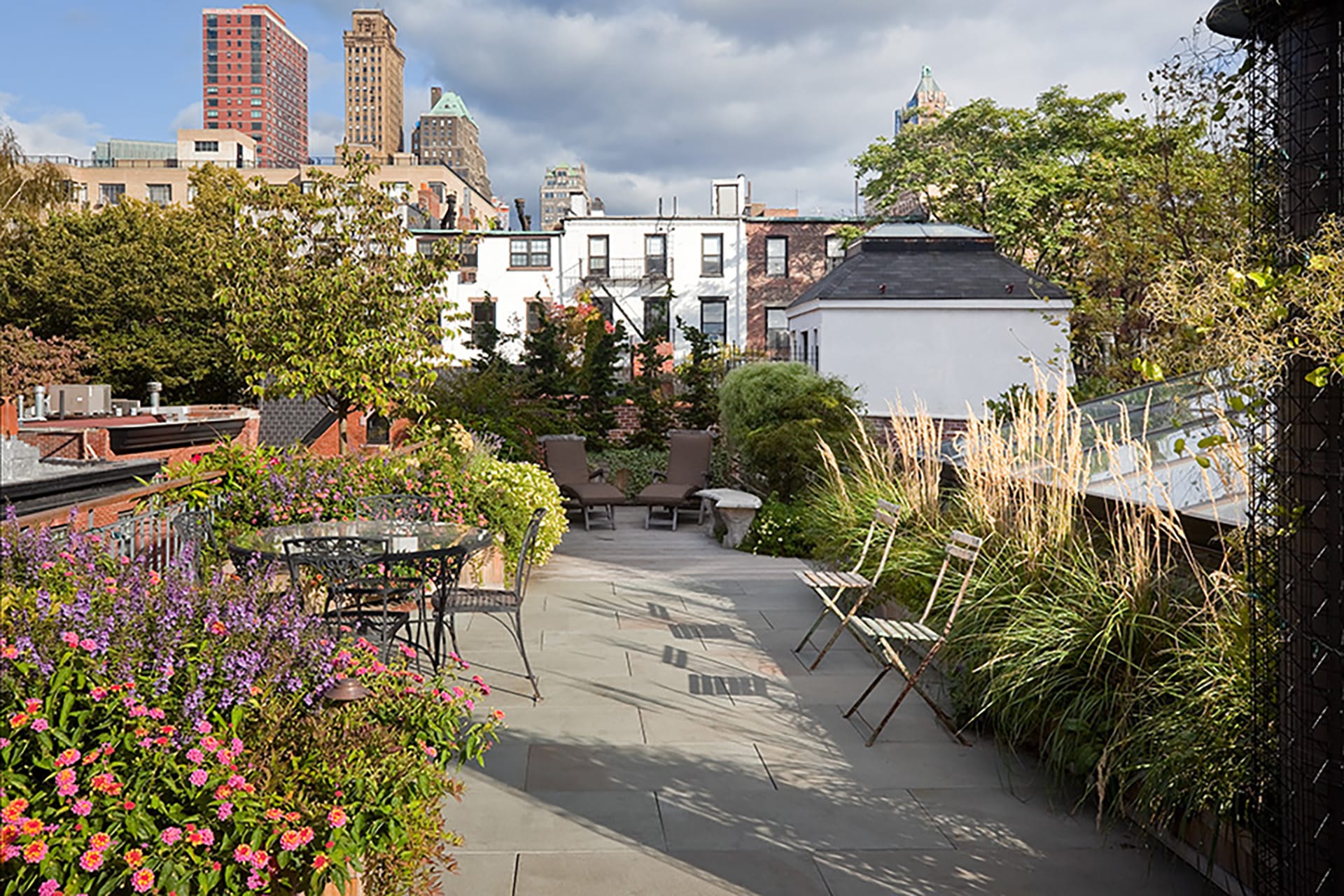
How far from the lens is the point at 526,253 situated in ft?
116

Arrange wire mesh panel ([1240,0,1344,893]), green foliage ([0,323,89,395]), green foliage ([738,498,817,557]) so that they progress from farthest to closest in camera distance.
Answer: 1. green foliage ([0,323,89,395])
2. green foliage ([738,498,817,557])
3. wire mesh panel ([1240,0,1344,893])

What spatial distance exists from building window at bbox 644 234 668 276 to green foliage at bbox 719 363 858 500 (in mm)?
21667

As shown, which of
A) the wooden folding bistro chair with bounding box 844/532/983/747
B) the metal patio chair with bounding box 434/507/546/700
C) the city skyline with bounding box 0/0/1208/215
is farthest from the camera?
the city skyline with bounding box 0/0/1208/215

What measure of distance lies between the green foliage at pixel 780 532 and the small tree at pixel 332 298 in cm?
353

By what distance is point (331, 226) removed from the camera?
383 inches

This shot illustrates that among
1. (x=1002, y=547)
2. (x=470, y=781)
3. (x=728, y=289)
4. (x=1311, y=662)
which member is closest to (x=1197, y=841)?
(x=1311, y=662)

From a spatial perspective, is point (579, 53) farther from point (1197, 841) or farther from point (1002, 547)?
point (1197, 841)

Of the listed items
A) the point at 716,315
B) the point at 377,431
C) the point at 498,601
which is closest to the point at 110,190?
the point at 716,315

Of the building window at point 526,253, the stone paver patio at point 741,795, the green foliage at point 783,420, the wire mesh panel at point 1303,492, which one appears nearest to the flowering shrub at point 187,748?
the stone paver patio at point 741,795

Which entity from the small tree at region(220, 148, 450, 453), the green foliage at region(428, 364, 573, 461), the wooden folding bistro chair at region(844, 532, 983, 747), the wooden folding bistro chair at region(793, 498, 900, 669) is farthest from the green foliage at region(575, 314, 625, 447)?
the wooden folding bistro chair at region(844, 532, 983, 747)

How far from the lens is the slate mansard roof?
66.7 feet

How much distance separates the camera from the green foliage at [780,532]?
34.4 feet

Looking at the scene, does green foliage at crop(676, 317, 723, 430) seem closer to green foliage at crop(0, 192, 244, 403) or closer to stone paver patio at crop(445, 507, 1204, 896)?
stone paver patio at crop(445, 507, 1204, 896)

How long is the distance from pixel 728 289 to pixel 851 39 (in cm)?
2675
